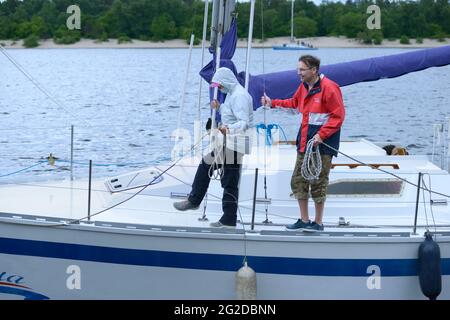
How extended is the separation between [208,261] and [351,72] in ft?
10.3

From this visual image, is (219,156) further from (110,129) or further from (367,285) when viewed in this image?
(110,129)

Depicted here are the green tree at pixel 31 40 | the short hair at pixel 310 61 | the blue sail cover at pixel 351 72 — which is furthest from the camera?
the green tree at pixel 31 40

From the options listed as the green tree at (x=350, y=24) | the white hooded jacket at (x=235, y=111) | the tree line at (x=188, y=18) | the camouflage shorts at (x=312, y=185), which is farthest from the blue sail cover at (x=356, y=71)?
the green tree at (x=350, y=24)

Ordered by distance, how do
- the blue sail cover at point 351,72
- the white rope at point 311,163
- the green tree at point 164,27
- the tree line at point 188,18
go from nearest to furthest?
1. the white rope at point 311,163
2. the blue sail cover at point 351,72
3. the tree line at point 188,18
4. the green tree at point 164,27

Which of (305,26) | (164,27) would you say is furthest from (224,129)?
(305,26)

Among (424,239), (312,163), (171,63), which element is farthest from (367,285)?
(171,63)

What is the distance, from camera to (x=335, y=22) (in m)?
21.4

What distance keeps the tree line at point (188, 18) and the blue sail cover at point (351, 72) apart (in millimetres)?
4325

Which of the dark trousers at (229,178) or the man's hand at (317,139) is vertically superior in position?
the man's hand at (317,139)

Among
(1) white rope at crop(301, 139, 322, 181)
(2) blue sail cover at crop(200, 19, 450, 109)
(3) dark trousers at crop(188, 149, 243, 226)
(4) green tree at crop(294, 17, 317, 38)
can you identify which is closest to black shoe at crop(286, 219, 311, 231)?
(1) white rope at crop(301, 139, 322, 181)

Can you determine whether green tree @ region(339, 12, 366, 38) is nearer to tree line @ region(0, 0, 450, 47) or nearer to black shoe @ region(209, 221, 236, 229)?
tree line @ region(0, 0, 450, 47)

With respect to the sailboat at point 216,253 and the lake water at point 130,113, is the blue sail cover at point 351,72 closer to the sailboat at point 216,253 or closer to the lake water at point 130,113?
the lake water at point 130,113

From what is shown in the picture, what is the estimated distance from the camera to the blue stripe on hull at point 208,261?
8.81 meters
